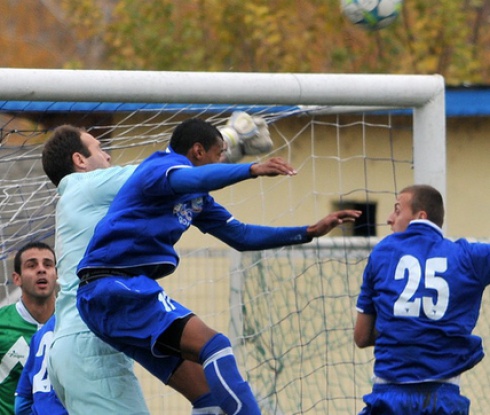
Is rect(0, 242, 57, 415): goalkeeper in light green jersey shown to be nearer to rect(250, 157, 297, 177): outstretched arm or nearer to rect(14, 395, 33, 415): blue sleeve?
rect(14, 395, 33, 415): blue sleeve

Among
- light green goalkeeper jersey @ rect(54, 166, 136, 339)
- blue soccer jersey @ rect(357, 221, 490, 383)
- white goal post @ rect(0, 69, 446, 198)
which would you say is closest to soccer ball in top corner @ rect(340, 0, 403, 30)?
white goal post @ rect(0, 69, 446, 198)

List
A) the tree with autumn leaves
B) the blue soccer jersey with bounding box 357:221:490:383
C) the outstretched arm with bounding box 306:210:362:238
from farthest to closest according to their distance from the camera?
the tree with autumn leaves < the blue soccer jersey with bounding box 357:221:490:383 < the outstretched arm with bounding box 306:210:362:238

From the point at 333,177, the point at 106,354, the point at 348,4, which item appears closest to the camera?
the point at 106,354

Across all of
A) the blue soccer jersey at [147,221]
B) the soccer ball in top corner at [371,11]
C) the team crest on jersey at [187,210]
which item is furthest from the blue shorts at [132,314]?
the soccer ball in top corner at [371,11]

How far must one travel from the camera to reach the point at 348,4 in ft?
24.5

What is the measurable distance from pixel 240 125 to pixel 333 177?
12.8 ft

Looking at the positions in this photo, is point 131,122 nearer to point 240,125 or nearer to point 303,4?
point 240,125

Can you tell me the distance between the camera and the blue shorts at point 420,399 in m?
5.64

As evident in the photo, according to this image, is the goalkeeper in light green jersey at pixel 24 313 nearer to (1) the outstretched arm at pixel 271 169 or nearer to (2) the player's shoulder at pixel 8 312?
(2) the player's shoulder at pixel 8 312

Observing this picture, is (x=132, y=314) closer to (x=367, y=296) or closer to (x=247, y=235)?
(x=247, y=235)

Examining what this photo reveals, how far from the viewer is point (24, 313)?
23.4ft

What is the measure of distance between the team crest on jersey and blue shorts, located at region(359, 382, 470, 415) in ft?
3.78

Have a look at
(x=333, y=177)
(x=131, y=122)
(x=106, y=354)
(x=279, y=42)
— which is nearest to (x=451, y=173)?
(x=333, y=177)

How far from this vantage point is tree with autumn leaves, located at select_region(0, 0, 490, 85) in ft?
48.4
